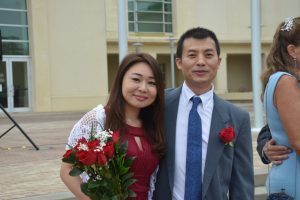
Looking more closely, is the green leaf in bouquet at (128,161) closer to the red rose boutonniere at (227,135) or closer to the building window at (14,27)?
the red rose boutonniere at (227,135)

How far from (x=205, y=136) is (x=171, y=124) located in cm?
19

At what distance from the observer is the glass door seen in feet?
92.0

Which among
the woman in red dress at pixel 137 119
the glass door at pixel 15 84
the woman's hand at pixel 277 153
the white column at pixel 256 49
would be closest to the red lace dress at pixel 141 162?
the woman in red dress at pixel 137 119

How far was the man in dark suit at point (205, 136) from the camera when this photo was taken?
2.58 metres

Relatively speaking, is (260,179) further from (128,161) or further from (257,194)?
(128,161)

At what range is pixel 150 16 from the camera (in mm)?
34719

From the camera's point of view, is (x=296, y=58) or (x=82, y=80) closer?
(x=296, y=58)

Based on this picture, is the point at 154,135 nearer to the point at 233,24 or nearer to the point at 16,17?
the point at 16,17

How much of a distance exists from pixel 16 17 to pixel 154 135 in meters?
27.3

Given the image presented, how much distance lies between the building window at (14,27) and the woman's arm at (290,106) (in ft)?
88.4

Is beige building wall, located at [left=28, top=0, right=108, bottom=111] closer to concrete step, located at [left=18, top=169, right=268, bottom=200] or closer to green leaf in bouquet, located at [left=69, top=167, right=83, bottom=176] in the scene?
concrete step, located at [left=18, top=169, right=268, bottom=200]

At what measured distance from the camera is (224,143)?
2.58m

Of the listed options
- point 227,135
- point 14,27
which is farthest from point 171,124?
point 14,27

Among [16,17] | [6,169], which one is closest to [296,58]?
[6,169]
